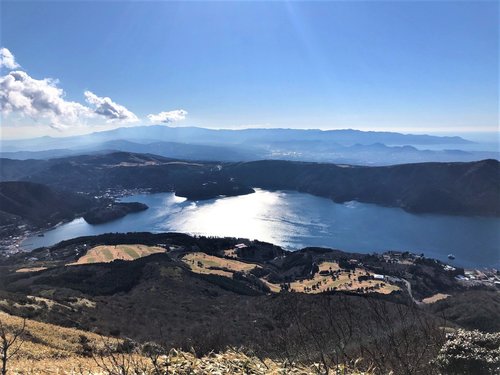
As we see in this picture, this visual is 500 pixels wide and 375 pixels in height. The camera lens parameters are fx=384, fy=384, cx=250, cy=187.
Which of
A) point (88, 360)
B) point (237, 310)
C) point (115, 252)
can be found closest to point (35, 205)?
point (115, 252)

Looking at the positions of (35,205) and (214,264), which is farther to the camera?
(35,205)

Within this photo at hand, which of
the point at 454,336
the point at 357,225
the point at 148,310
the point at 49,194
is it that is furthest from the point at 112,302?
the point at 49,194

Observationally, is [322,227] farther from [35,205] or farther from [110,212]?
[35,205]

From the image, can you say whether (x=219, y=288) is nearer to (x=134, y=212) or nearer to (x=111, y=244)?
(x=111, y=244)

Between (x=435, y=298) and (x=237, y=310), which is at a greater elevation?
(x=237, y=310)

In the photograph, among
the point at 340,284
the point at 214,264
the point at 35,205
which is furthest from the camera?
the point at 35,205

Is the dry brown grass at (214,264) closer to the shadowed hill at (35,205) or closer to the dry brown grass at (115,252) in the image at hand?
the dry brown grass at (115,252)
